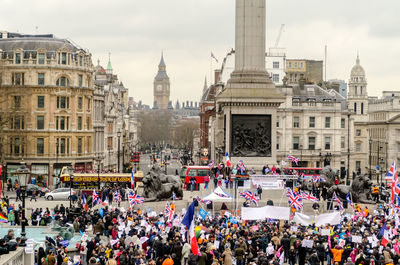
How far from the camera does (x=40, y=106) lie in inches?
3044

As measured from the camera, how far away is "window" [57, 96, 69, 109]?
7812 centimetres

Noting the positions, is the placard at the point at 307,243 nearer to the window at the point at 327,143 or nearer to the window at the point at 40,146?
the window at the point at 40,146

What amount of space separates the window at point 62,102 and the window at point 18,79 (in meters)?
4.24

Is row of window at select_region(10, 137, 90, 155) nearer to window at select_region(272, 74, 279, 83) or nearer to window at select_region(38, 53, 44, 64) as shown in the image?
window at select_region(38, 53, 44, 64)

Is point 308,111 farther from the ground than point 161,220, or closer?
farther from the ground

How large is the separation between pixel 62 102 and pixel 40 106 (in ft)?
8.31

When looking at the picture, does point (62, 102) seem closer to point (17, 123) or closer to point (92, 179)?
point (17, 123)

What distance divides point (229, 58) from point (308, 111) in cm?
1846

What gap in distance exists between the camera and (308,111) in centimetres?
8788

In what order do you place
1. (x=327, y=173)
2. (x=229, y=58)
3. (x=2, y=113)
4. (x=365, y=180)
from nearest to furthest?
(x=365, y=180), (x=327, y=173), (x=2, y=113), (x=229, y=58)

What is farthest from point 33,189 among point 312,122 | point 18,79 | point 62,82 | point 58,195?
point 312,122

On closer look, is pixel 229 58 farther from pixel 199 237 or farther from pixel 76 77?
pixel 199 237

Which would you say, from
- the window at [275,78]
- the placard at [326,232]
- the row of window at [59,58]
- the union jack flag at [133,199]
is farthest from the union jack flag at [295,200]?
the window at [275,78]

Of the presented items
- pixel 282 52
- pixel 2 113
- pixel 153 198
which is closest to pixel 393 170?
pixel 153 198
